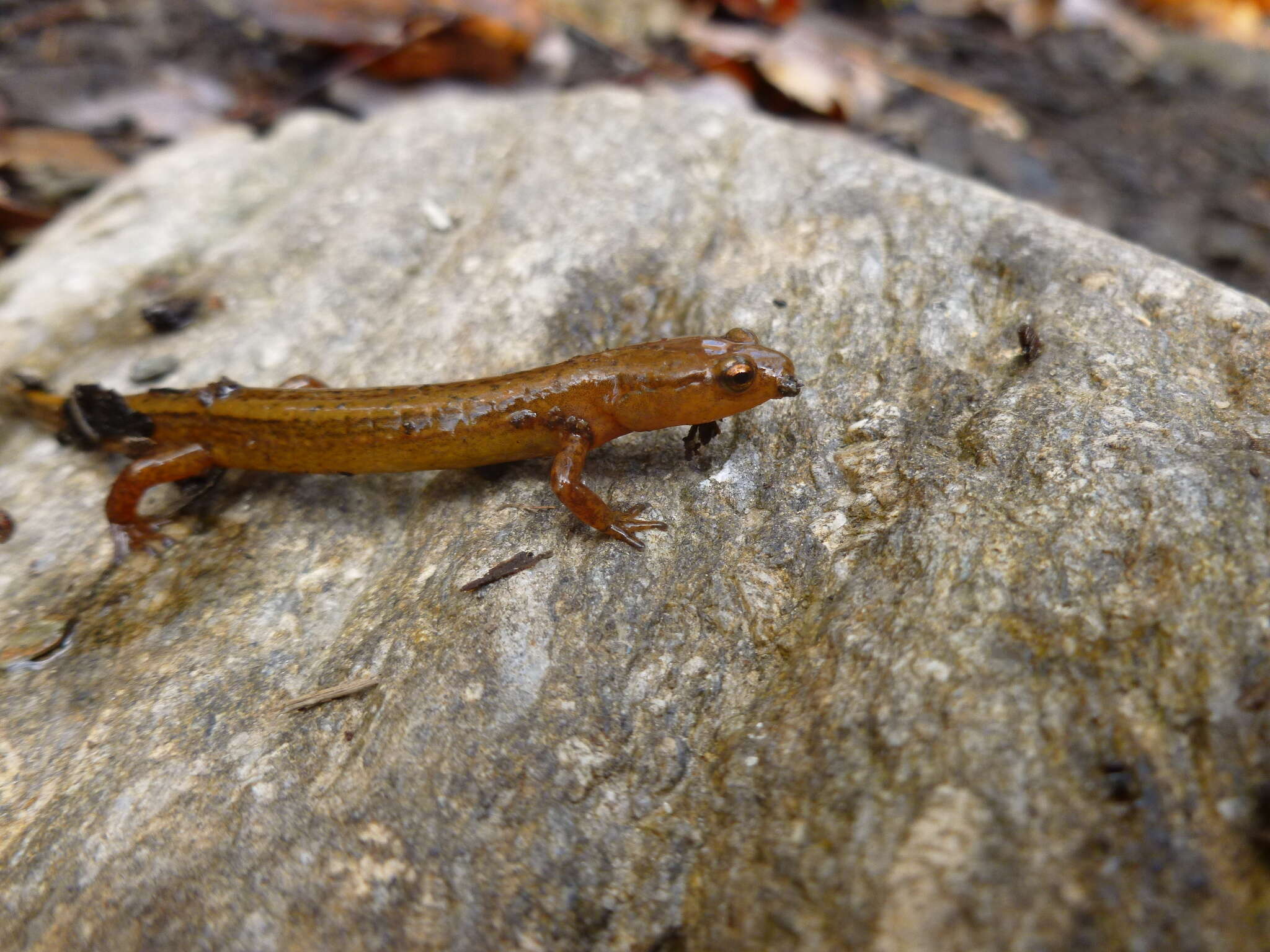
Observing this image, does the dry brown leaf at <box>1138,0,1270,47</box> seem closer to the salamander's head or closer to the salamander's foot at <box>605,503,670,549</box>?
the salamander's head

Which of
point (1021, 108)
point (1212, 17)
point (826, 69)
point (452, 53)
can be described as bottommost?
point (1212, 17)

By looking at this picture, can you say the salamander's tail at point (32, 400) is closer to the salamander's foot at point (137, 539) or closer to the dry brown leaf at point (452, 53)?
the salamander's foot at point (137, 539)

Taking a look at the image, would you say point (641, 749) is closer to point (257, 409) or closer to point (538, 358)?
point (538, 358)

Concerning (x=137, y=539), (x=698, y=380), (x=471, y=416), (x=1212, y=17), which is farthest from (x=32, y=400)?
(x=1212, y=17)

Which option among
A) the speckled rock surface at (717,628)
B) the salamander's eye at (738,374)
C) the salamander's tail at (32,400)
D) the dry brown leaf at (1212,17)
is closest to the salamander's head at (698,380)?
the salamander's eye at (738,374)

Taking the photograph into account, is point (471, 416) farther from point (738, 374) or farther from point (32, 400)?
point (32, 400)

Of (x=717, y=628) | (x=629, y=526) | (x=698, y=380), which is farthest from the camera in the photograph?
(x=698, y=380)
